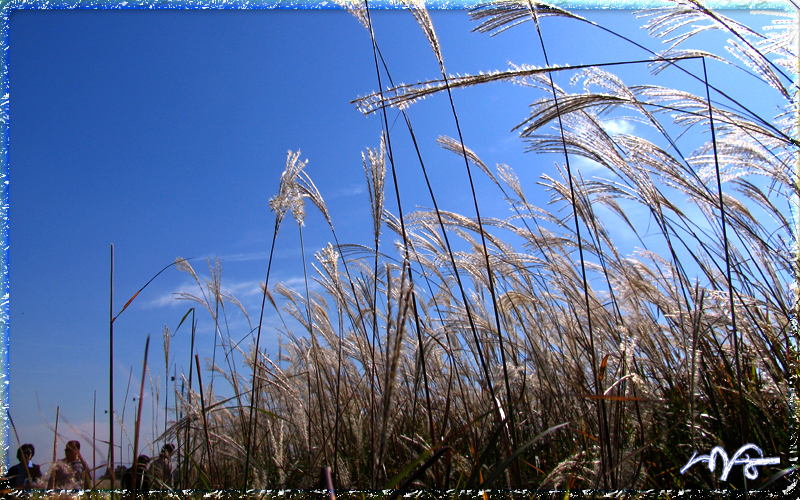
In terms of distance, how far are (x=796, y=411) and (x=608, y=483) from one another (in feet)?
2.67

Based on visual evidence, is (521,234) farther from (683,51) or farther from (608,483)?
(608,483)

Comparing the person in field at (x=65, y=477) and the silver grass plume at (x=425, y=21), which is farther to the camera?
the silver grass plume at (x=425, y=21)

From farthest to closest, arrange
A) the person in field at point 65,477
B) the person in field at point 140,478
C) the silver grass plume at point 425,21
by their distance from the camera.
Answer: the person in field at point 140,478 → the silver grass plume at point 425,21 → the person in field at point 65,477

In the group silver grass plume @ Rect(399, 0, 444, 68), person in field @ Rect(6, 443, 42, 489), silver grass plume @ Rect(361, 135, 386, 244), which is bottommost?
person in field @ Rect(6, 443, 42, 489)

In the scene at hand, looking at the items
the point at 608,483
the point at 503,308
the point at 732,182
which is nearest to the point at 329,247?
the point at 503,308

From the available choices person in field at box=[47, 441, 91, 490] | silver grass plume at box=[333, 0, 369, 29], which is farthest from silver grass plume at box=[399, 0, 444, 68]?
person in field at box=[47, 441, 91, 490]
